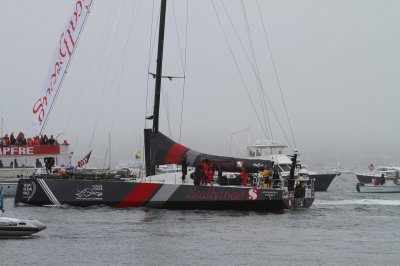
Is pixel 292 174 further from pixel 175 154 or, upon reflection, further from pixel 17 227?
pixel 17 227

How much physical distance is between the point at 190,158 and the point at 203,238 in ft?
30.6

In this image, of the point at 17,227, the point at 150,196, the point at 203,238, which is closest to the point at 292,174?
the point at 150,196

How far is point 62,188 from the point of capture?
41.3 m

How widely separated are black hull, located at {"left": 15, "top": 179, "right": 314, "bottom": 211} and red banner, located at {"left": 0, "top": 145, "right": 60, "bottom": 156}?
32.4ft

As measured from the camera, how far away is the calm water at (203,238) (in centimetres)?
2761

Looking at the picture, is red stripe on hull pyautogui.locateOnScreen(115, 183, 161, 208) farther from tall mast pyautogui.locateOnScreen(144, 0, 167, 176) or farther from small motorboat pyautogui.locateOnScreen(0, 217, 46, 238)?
small motorboat pyautogui.locateOnScreen(0, 217, 46, 238)

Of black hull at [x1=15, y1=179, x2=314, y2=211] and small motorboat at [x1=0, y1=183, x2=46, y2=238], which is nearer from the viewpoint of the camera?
small motorboat at [x1=0, y1=183, x2=46, y2=238]

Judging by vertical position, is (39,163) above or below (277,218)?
above

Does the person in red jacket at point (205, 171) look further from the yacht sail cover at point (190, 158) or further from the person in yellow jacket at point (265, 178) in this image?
the person in yellow jacket at point (265, 178)

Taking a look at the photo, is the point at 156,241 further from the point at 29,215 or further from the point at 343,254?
the point at 29,215

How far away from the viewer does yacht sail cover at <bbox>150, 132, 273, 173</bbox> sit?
3988 cm

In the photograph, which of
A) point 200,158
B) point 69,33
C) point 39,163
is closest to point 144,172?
point 200,158

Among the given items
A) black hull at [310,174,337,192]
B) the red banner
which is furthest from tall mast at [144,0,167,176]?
black hull at [310,174,337,192]

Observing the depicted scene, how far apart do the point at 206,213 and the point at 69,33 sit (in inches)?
564
